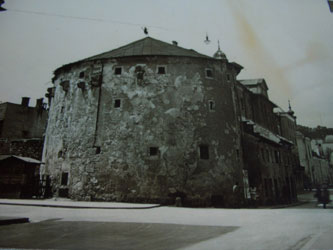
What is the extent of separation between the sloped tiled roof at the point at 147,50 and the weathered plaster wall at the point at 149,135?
Result: 2.73 feet

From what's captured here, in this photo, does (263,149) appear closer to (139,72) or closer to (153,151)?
(153,151)

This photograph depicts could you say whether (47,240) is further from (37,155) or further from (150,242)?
(37,155)

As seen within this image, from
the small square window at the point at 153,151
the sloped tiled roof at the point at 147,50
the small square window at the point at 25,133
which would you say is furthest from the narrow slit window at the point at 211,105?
the small square window at the point at 25,133

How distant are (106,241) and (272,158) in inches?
994

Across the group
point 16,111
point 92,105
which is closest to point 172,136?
point 92,105

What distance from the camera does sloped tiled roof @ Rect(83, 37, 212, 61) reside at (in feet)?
72.3

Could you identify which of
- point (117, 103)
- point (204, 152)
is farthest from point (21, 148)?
point (204, 152)

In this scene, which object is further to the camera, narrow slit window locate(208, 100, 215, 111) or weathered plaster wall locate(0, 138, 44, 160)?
weathered plaster wall locate(0, 138, 44, 160)

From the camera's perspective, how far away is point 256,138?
23.9 m

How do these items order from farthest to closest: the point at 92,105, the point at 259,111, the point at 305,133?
1. the point at 305,133
2. the point at 259,111
3. the point at 92,105

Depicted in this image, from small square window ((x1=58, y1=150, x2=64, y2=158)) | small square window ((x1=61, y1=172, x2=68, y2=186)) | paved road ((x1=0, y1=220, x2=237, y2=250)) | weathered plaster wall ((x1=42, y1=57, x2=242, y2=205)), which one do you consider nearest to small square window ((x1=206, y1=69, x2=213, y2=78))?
weathered plaster wall ((x1=42, y1=57, x2=242, y2=205))

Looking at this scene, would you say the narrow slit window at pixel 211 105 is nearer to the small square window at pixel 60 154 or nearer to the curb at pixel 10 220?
the small square window at pixel 60 154

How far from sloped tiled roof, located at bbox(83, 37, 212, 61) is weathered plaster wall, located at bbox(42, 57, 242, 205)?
0.83 meters

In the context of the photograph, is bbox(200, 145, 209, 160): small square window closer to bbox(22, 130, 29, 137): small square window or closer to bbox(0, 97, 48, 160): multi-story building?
bbox(0, 97, 48, 160): multi-story building
